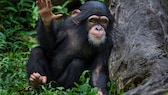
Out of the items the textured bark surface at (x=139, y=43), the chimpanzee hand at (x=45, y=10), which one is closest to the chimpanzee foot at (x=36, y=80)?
the chimpanzee hand at (x=45, y=10)

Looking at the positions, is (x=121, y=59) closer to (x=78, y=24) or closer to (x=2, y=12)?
(x=78, y=24)

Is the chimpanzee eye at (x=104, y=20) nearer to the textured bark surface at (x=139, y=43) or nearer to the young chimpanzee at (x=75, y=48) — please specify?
the young chimpanzee at (x=75, y=48)

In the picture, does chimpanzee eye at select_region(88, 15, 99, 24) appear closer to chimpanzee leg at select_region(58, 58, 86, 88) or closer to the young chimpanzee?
the young chimpanzee

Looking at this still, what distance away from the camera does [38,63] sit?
691 cm

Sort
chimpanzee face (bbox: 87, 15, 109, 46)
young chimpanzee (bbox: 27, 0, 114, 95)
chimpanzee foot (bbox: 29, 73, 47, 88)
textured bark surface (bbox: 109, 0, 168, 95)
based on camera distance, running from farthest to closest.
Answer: young chimpanzee (bbox: 27, 0, 114, 95)
chimpanzee face (bbox: 87, 15, 109, 46)
chimpanzee foot (bbox: 29, 73, 47, 88)
textured bark surface (bbox: 109, 0, 168, 95)

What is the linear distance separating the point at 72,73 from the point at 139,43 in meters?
1.21

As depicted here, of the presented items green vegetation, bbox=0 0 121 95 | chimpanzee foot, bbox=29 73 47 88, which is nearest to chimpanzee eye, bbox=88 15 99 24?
green vegetation, bbox=0 0 121 95

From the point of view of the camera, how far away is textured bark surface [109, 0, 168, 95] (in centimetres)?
552

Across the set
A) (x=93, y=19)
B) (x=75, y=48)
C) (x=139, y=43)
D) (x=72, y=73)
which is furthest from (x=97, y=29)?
(x=139, y=43)

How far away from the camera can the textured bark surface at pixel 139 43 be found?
5.52m

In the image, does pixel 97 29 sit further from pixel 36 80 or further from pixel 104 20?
pixel 36 80

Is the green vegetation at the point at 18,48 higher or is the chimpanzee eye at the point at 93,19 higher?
the chimpanzee eye at the point at 93,19

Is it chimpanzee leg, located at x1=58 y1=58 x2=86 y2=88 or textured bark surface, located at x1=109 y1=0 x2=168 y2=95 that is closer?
textured bark surface, located at x1=109 y1=0 x2=168 y2=95

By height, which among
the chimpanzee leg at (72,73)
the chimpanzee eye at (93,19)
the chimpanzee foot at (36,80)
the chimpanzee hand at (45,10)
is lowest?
the chimpanzee leg at (72,73)
